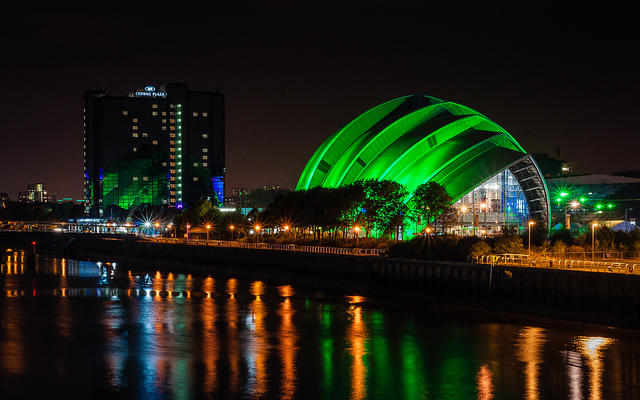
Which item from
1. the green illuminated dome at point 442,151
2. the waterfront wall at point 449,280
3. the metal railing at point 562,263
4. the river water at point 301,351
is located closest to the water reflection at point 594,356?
the river water at point 301,351

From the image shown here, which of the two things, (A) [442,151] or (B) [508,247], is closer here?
(B) [508,247]

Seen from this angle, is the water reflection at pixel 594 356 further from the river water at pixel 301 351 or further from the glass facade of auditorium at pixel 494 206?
the glass facade of auditorium at pixel 494 206

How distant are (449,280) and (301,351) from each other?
50.6 ft

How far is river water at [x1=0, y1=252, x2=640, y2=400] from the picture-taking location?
27219 mm

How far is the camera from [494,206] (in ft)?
290

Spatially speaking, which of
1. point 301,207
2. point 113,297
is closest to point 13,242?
point 301,207

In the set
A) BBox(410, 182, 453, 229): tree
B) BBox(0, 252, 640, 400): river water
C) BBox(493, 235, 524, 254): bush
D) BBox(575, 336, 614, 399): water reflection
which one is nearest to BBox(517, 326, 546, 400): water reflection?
BBox(0, 252, 640, 400): river water

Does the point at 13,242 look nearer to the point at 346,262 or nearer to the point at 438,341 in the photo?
the point at 346,262

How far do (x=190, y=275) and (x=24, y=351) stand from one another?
3991 cm

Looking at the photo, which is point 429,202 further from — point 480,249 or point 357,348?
point 357,348

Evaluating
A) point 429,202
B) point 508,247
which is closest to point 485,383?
A: point 508,247

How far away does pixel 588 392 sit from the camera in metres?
26.4

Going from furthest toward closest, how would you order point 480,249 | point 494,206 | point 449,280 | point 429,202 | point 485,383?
point 494,206
point 429,202
point 480,249
point 449,280
point 485,383

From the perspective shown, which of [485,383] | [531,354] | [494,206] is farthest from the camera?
[494,206]
